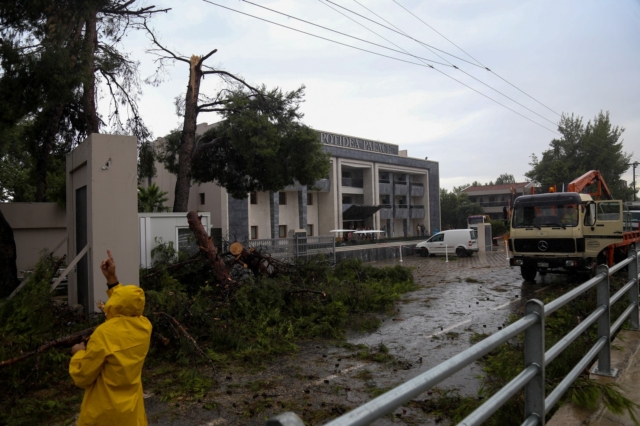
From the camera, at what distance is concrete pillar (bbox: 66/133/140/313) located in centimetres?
870

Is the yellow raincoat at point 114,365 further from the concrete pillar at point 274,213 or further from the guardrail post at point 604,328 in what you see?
the concrete pillar at point 274,213

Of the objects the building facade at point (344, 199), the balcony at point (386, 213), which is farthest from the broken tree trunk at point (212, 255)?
the balcony at point (386, 213)

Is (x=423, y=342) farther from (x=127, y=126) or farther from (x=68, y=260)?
(x=127, y=126)

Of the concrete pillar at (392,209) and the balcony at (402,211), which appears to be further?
the balcony at (402,211)

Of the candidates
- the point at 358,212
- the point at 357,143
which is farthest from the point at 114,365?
the point at 357,143

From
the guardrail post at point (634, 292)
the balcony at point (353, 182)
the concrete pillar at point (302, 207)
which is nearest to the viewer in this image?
the guardrail post at point (634, 292)

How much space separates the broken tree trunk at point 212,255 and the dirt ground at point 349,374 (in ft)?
10.0

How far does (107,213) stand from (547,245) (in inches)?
468

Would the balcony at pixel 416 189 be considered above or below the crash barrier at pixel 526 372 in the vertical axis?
above

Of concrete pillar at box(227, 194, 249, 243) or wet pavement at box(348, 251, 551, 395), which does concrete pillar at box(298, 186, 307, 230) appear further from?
wet pavement at box(348, 251, 551, 395)

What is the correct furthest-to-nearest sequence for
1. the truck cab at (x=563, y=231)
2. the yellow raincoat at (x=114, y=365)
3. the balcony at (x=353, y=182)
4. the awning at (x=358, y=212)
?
the balcony at (x=353, y=182)
the awning at (x=358, y=212)
the truck cab at (x=563, y=231)
the yellow raincoat at (x=114, y=365)

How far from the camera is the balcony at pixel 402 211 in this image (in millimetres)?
54756

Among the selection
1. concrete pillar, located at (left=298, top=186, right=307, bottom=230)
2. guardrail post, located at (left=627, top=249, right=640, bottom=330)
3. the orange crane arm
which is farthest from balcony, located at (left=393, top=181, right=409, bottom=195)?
guardrail post, located at (left=627, top=249, right=640, bottom=330)

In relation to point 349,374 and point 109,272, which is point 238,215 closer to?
point 349,374
